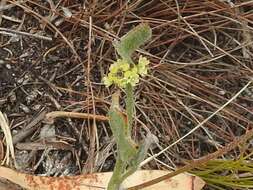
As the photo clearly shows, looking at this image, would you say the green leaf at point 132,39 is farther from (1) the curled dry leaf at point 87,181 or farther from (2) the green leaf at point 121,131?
(1) the curled dry leaf at point 87,181

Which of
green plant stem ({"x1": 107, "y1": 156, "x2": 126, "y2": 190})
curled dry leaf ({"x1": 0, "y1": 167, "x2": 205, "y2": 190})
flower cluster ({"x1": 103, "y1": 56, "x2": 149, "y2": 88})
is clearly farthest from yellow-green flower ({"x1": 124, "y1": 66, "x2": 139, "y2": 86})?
curled dry leaf ({"x1": 0, "y1": 167, "x2": 205, "y2": 190})

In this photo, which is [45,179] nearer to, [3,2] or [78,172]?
[78,172]

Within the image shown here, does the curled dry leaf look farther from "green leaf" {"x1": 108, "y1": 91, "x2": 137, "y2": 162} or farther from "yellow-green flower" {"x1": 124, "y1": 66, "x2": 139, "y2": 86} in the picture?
"yellow-green flower" {"x1": 124, "y1": 66, "x2": 139, "y2": 86}

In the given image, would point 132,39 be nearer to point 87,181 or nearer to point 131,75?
point 131,75

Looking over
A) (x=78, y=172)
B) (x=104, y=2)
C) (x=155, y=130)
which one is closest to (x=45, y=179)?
(x=78, y=172)

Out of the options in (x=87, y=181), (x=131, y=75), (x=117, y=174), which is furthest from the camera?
(x=87, y=181)

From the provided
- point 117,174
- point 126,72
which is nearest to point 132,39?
point 126,72

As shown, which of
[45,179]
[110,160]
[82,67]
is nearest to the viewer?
[45,179]

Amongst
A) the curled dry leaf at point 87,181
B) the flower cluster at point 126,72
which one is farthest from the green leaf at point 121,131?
the curled dry leaf at point 87,181
